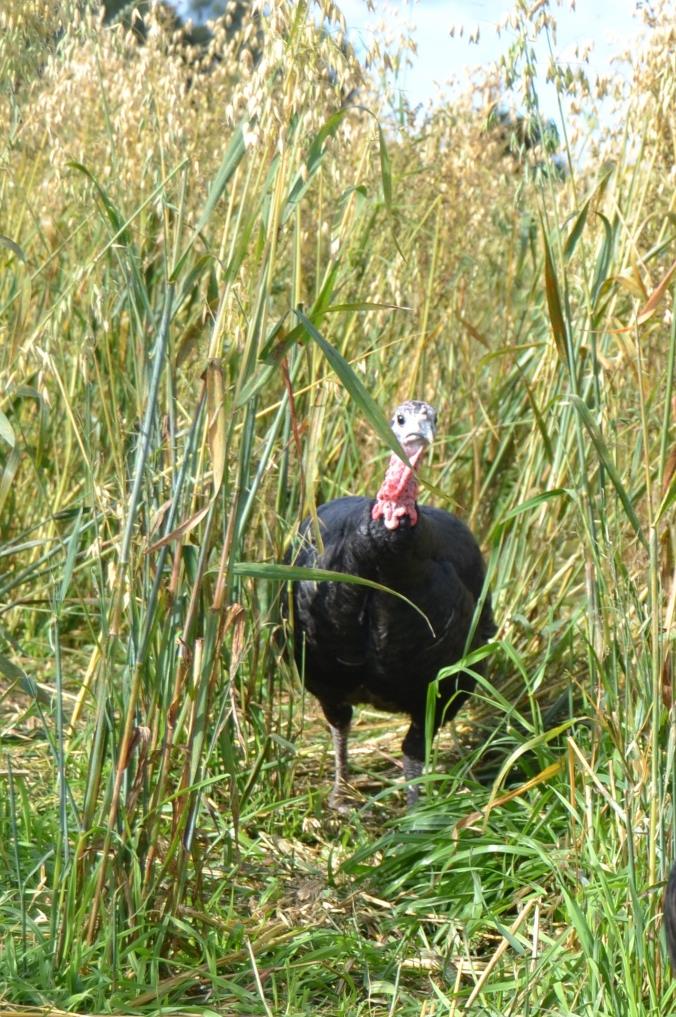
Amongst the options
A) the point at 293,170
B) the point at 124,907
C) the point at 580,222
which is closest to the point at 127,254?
the point at 293,170

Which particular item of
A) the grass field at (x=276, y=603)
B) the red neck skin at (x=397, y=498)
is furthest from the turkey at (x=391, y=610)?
the grass field at (x=276, y=603)

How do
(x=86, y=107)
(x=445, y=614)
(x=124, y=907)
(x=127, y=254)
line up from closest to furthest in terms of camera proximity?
(x=127, y=254)
(x=124, y=907)
(x=445, y=614)
(x=86, y=107)

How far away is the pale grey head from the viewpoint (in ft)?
10.5

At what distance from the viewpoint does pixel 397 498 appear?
3197 millimetres

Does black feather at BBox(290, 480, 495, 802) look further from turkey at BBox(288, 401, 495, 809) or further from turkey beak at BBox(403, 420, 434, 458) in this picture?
turkey beak at BBox(403, 420, 434, 458)

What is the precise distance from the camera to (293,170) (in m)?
2.13

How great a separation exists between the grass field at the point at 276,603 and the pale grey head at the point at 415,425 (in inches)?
11.1

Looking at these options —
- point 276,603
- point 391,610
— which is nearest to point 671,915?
point 276,603

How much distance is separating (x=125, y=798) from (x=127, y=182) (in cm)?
173

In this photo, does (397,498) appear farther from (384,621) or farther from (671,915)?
(671,915)

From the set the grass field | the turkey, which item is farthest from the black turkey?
the turkey

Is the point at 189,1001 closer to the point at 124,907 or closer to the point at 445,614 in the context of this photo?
the point at 124,907

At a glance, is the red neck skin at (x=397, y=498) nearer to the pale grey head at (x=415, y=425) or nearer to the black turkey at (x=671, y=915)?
the pale grey head at (x=415, y=425)

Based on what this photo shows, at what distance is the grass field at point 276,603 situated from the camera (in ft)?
6.86
